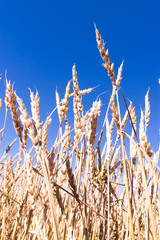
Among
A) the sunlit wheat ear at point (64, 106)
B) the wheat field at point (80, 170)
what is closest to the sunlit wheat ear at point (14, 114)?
the wheat field at point (80, 170)

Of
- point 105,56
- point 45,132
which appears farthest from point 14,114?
point 105,56

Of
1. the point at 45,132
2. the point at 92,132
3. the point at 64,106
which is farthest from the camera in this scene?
the point at 64,106

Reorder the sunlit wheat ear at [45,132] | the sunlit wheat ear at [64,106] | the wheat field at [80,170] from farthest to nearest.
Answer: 1. the sunlit wheat ear at [64,106]
2. the sunlit wheat ear at [45,132]
3. the wheat field at [80,170]

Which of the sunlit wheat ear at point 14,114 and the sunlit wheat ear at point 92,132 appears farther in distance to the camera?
the sunlit wheat ear at point 92,132

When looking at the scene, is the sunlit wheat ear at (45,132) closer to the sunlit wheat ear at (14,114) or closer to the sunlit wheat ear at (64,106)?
the sunlit wheat ear at (64,106)

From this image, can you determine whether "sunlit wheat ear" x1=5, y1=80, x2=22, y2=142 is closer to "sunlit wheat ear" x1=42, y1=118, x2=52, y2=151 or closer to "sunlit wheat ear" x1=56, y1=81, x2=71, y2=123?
"sunlit wheat ear" x1=42, y1=118, x2=52, y2=151

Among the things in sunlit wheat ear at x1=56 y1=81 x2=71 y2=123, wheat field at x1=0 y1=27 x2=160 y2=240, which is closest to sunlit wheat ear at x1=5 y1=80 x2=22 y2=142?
wheat field at x1=0 y1=27 x2=160 y2=240

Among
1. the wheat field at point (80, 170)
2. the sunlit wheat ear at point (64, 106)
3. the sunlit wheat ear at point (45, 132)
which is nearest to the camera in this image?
the wheat field at point (80, 170)

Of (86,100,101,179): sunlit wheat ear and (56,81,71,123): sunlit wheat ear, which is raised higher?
(56,81,71,123): sunlit wheat ear

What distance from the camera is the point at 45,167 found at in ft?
1.84

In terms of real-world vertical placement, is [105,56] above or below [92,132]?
above

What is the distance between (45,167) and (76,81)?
77cm

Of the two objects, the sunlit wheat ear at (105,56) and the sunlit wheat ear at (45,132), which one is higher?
the sunlit wheat ear at (105,56)

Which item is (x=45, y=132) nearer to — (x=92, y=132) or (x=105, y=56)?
(x=92, y=132)
